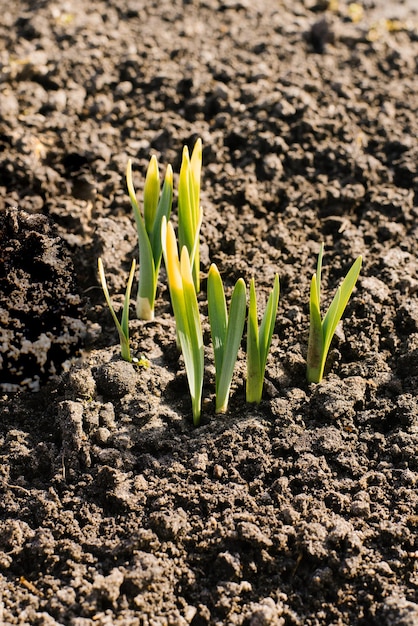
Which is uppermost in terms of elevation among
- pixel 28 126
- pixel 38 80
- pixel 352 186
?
pixel 38 80

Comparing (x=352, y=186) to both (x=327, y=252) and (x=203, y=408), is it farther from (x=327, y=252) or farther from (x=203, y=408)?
(x=203, y=408)

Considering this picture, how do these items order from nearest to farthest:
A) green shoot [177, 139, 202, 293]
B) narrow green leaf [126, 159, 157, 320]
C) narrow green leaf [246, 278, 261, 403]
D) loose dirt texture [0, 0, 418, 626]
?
1. loose dirt texture [0, 0, 418, 626]
2. narrow green leaf [246, 278, 261, 403]
3. green shoot [177, 139, 202, 293]
4. narrow green leaf [126, 159, 157, 320]

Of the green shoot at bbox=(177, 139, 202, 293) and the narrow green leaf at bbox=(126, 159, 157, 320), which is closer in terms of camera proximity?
the green shoot at bbox=(177, 139, 202, 293)

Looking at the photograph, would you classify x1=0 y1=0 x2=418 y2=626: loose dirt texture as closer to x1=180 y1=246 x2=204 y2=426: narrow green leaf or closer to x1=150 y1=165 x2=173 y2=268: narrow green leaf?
x1=180 y1=246 x2=204 y2=426: narrow green leaf

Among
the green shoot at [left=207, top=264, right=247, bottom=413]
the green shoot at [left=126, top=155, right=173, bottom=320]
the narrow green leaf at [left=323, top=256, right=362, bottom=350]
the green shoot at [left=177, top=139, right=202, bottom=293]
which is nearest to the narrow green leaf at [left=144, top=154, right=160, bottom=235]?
the green shoot at [left=126, top=155, right=173, bottom=320]

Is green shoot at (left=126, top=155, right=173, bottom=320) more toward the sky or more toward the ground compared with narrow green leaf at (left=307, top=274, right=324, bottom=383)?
more toward the sky

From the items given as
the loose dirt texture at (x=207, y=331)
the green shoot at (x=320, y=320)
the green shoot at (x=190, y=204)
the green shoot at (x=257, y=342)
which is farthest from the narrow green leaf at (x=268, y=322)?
the green shoot at (x=190, y=204)

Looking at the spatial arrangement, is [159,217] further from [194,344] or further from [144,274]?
[194,344]

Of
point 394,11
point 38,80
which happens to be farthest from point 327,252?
point 394,11
